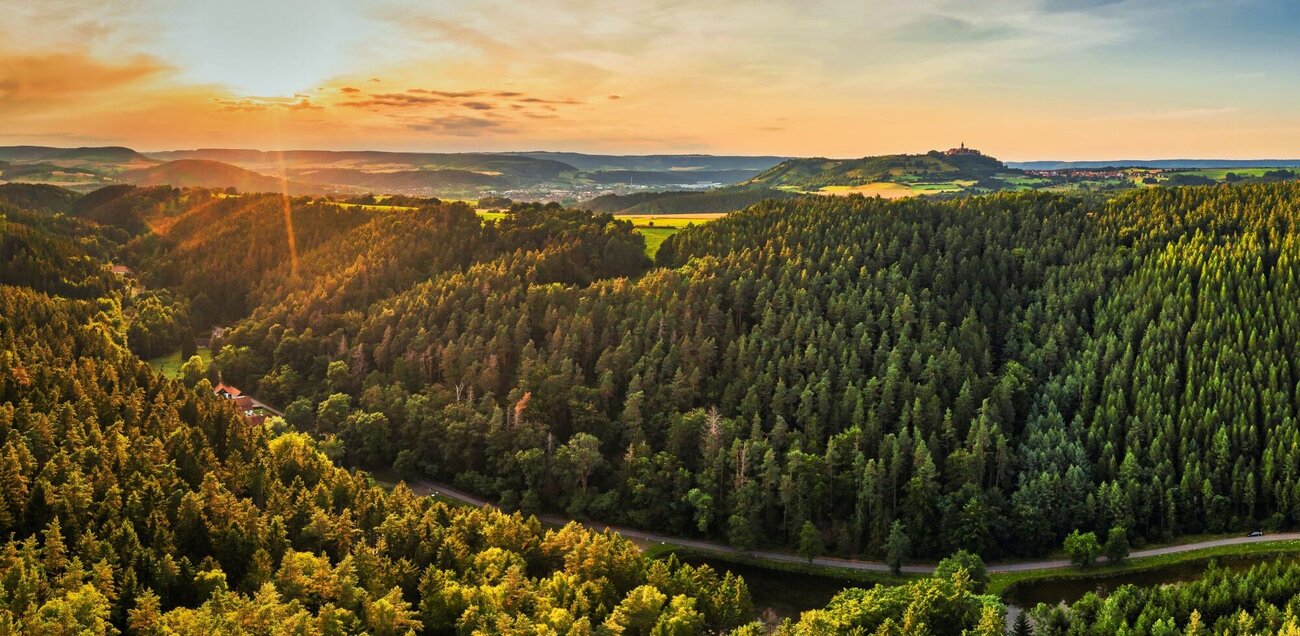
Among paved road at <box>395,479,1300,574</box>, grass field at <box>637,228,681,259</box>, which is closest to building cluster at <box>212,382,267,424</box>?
paved road at <box>395,479,1300,574</box>

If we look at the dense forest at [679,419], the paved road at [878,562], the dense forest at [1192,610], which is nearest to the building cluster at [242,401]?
the dense forest at [679,419]

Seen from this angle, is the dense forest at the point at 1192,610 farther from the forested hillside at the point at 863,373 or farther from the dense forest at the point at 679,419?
the forested hillside at the point at 863,373

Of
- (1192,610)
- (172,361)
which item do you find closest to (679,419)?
(1192,610)

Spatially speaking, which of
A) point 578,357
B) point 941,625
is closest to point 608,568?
point 941,625

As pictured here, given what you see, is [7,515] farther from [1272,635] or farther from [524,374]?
[1272,635]

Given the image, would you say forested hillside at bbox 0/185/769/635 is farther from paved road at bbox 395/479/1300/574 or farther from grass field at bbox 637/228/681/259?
grass field at bbox 637/228/681/259

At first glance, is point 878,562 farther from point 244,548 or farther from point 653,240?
point 653,240
